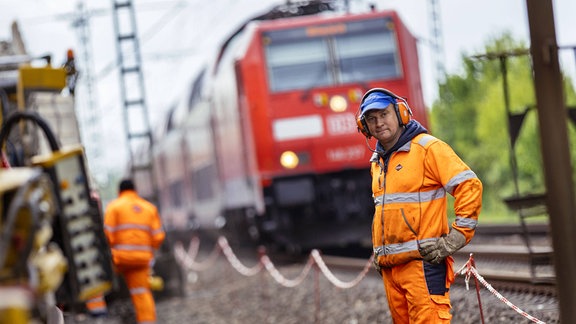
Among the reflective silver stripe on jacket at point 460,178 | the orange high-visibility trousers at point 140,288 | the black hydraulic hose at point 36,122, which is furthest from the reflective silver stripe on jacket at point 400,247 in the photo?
the orange high-visibility trousers at point 140,288

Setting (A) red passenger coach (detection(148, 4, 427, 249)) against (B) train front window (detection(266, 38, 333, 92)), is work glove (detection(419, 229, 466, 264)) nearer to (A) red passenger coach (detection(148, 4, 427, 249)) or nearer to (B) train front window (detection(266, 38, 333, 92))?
(A) red passenger coach (detection(148, 4, 427, 249))

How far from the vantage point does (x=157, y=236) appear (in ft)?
34.0

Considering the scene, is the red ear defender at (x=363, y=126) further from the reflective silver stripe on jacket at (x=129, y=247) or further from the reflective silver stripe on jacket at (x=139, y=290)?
the reflective silver stripe on jacket at (x=139, y=290)

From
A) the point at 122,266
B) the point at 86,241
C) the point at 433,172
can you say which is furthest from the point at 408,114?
the point at 122,266

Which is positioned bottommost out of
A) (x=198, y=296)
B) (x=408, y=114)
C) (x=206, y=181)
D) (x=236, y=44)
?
(x=198, y=296)

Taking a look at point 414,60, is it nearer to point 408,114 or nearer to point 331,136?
point 331,136

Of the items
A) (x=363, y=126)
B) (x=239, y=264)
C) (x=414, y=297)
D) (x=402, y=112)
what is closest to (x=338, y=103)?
(x=239, y=264)

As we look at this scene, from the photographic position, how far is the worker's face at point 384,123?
18.4ft

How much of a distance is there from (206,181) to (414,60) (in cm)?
626

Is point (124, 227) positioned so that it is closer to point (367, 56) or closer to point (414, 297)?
point (414, 297)

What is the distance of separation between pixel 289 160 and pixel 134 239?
5.28 meters

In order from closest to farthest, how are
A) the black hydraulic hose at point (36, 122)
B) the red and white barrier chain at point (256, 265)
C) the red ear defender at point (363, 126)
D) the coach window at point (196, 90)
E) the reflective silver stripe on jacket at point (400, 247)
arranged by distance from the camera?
the black hydraulic hose at point (36, 122) → the reflective silver stripe on jacket at point (400, 247) → the red ear defender at point (363, 126) → the red and white barrier chain at point (256, 265) → the coach window at point (196, 90)

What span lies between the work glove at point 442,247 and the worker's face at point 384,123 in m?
0.61

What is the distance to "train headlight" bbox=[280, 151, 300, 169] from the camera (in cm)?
1510
